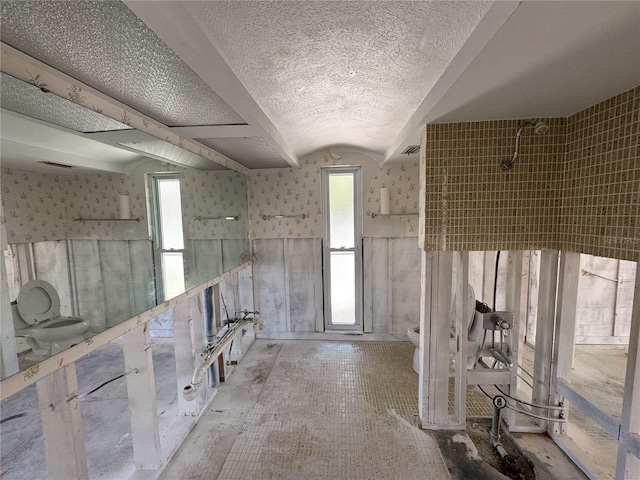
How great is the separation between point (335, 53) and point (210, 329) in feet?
7.64

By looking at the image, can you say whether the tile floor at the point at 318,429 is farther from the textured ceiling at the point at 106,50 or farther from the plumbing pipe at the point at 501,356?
the textured ceiling at the point at 106,50

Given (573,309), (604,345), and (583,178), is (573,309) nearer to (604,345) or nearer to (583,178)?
Result: (583,178)

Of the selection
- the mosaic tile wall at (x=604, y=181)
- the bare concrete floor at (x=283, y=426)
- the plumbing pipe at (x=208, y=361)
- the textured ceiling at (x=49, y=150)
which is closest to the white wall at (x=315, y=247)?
the bare concrete floor at (x=283, y=426)

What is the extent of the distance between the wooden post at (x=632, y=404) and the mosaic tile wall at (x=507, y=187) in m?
0.40

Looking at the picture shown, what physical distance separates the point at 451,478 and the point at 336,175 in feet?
9.32

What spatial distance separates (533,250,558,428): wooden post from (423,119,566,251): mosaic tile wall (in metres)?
0.16

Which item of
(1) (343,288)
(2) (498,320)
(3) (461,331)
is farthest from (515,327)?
(1) (343,288)

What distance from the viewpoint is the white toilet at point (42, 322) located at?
0.88 metres

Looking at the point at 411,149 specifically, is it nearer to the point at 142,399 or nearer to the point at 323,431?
the point at 323,431

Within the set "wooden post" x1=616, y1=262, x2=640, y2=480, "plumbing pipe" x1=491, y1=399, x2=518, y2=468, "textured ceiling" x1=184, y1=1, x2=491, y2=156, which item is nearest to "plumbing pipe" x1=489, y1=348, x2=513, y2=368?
"plumbing pipe" x1=491, y1=399, x2=518, y2=468

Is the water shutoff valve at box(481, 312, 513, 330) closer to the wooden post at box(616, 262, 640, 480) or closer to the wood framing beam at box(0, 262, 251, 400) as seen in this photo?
the wooden post at box(616, 262, 640, 480)

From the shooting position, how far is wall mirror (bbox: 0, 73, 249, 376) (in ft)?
2.92

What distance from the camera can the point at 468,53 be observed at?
944 mm

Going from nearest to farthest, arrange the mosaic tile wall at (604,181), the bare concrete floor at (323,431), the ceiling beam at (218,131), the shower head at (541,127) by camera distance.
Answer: the mosaic tile wall at (604,181)
the shower head at (541,127)
the bare concrete floor at (323,431)
the ceiling beam at (218,131)
